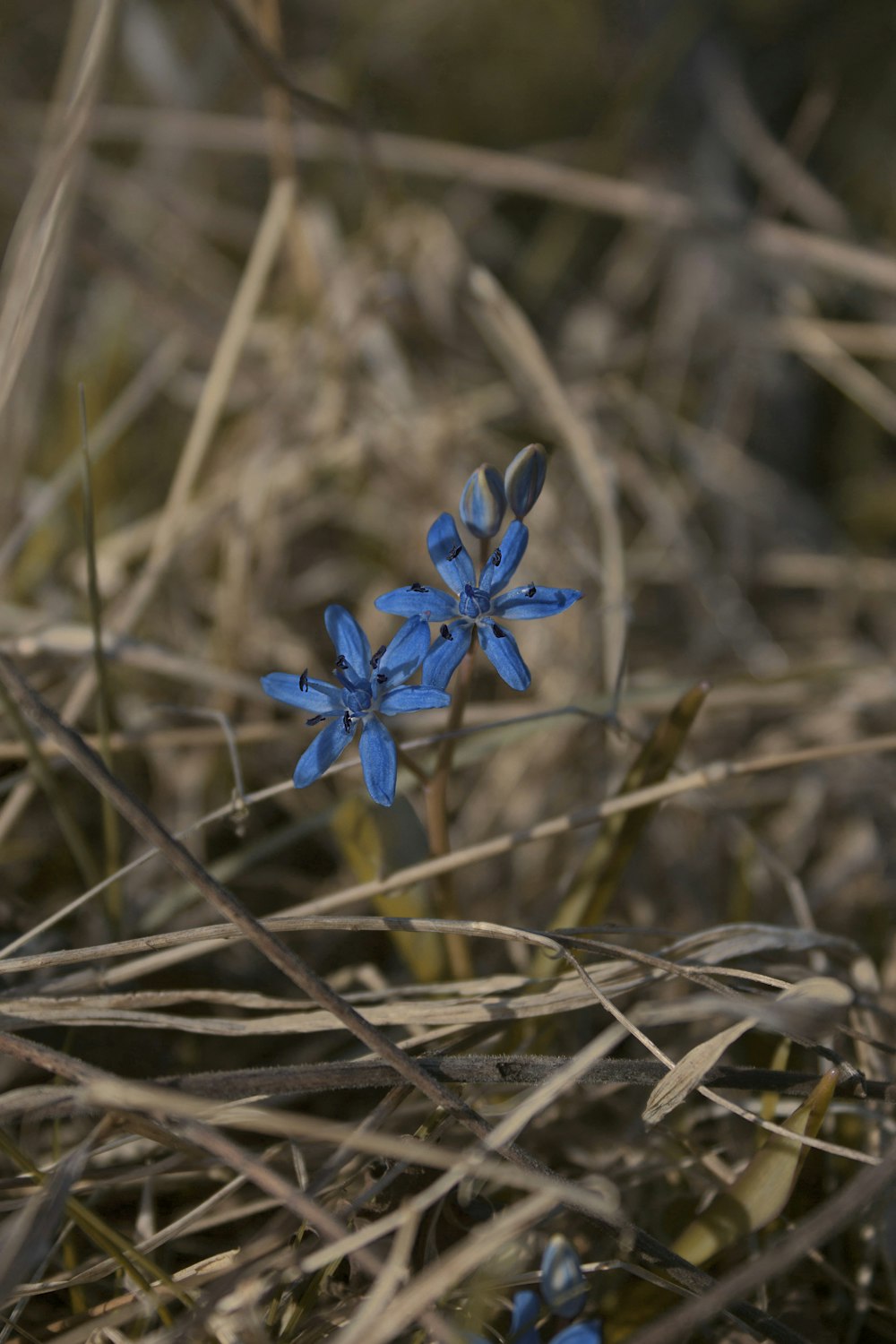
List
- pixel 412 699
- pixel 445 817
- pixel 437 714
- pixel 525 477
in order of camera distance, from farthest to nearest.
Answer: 1. pixel 437 714
2. pixel 445 817
3. pixel 525 477
4. pixel 412 699

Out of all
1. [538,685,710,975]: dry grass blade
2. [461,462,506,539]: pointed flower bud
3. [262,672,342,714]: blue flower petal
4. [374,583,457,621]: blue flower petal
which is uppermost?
[461,462,506,539]: pointed flower bud

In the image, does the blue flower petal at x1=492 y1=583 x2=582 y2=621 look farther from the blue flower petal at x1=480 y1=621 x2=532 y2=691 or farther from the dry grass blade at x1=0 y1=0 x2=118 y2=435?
the dry grass blade at x1=0 y1=0 x2=118 y2=435

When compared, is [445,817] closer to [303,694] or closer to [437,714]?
[303,694]

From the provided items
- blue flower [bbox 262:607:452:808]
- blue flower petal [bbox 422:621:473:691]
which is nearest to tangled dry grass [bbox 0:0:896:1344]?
blue flower [bbox 262:607:452:808]

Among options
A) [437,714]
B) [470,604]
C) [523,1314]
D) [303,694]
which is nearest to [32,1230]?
[523,1314]

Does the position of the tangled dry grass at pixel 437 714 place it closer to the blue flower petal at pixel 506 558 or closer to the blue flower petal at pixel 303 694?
the blue flower petal at pixel 303 694

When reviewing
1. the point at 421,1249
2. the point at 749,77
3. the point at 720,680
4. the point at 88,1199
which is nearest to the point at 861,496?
the point at 720,680

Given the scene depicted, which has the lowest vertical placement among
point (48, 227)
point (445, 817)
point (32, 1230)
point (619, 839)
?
point (32, 1230)
